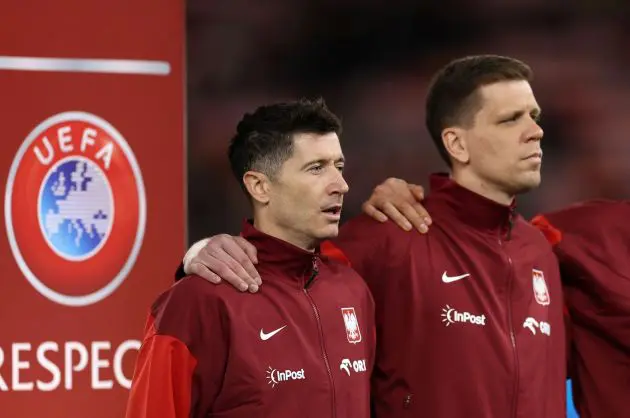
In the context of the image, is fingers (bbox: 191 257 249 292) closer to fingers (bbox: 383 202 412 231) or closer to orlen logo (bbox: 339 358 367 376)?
orlen logo (bbox: 339 358 367 376)

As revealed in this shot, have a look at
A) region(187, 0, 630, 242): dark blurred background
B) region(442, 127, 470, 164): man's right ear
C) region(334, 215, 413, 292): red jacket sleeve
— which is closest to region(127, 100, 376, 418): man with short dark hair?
region(334, 215, 413, 292): red jacket sleeve

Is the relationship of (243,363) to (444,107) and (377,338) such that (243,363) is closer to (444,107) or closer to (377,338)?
(377,338)

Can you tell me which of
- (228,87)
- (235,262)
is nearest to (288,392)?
(235,262)

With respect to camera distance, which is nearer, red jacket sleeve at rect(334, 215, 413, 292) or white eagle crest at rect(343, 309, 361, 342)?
white eagle crest at rect(343, 309, 361, 342)

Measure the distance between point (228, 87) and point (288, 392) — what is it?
101 inches

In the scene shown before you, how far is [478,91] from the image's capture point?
2393 mm

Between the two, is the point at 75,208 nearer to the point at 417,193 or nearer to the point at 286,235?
the point at 286,235

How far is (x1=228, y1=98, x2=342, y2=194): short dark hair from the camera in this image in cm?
213

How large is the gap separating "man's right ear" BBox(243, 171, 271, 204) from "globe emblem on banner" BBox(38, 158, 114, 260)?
12.3 inches

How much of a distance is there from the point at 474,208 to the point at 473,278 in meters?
0.16

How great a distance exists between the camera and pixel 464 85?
2.42 m

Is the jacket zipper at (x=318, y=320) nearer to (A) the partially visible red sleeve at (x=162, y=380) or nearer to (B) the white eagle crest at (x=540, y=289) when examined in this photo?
(A) the partially visible red sleeve at (x=162, y=380)

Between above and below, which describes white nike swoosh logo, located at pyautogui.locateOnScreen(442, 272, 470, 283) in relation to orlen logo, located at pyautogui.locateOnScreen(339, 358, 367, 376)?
above

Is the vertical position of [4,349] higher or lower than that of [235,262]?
lower
